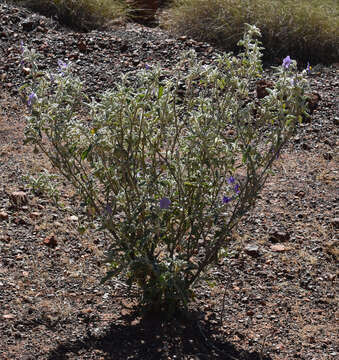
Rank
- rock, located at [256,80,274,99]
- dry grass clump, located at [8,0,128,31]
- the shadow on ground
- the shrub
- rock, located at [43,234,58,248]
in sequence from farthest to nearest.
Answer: dry grass clump, located at [8,0,128,31] < rock, located at [256,80,274,99] < rock, located at [43,234,58,248] < the shadow on ground < the shrub

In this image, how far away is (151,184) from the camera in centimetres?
244

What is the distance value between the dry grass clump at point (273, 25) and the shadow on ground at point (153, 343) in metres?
4.10

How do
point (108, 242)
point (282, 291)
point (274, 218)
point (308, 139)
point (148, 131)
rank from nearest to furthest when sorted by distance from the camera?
point (148, 131) → point (282, 291) → point (108, 242) → point (274, 218) → point (308, 139)

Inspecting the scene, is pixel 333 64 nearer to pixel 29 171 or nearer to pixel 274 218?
pixel 274 218

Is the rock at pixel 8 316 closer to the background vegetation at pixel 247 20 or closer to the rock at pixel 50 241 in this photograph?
the rock at pixel 50 241

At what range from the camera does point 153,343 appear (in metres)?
2.53

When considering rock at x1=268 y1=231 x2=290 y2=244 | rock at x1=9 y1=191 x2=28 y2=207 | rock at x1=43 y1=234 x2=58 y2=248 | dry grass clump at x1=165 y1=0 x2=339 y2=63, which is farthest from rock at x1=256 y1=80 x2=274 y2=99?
rock at x1=43 y1=234 x2=58 y2=248

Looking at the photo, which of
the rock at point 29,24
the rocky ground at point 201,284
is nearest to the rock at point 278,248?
the rocky ground at point 201,284

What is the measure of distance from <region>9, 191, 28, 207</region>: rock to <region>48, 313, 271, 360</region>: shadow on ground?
3.60 feet

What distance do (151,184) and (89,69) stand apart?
348 centimetres

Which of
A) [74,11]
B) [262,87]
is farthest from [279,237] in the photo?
[74,11]

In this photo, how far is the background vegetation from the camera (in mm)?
6262

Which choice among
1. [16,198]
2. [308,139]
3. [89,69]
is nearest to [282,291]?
[16,198]

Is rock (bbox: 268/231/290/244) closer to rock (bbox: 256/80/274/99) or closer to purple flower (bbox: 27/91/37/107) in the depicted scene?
purple flower (bbox: 27/91/37/107)
